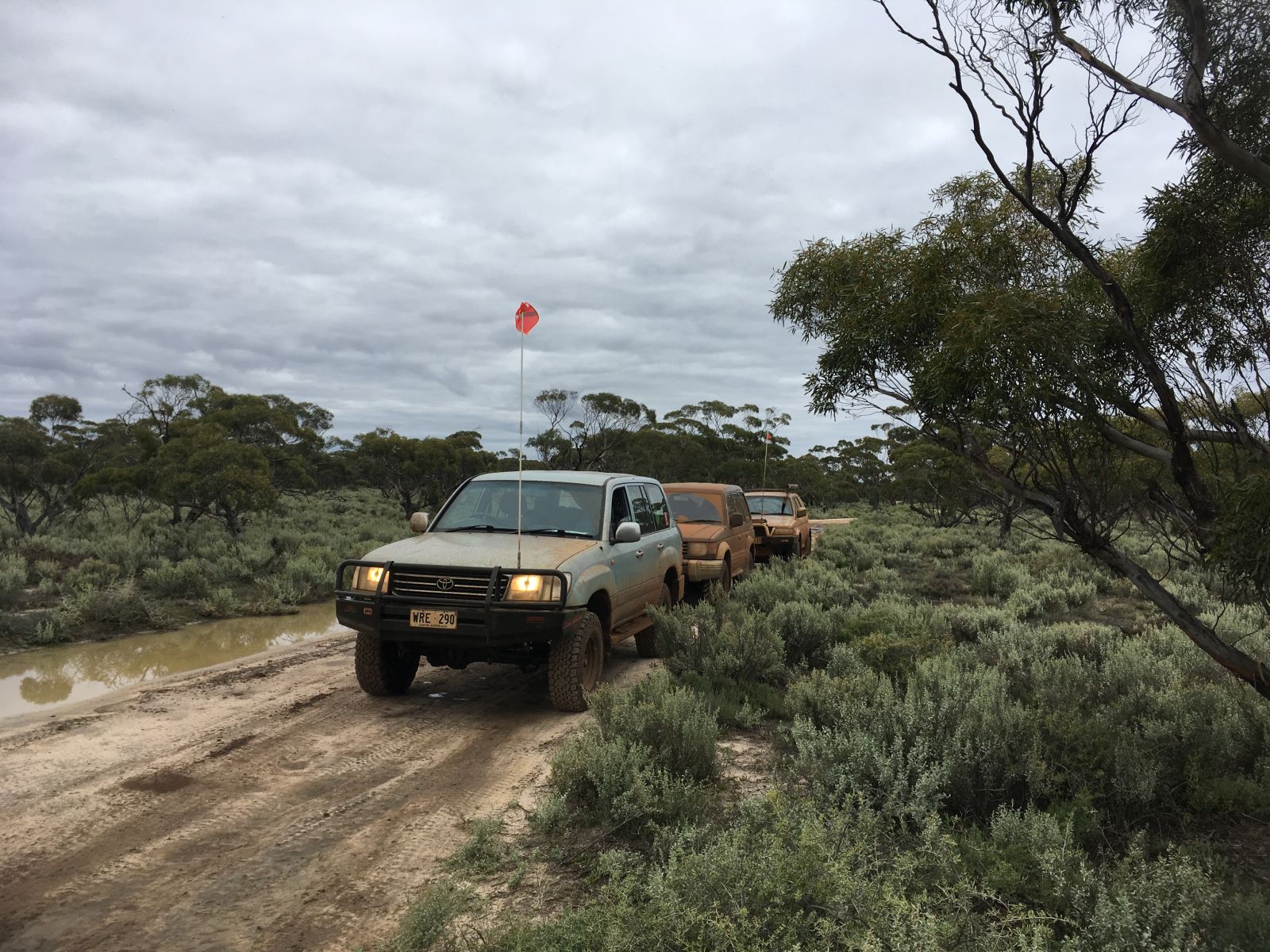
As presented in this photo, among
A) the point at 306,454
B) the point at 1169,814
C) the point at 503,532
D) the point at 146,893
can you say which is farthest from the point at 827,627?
the point at 306,454

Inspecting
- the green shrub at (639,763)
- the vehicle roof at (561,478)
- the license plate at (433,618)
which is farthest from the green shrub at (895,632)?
the license plate at (433,618)

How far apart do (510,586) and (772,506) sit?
1282 centimetres

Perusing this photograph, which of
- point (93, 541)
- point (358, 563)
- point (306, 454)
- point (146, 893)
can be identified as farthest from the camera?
point (306, 454)

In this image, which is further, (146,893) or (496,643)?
(496,643)

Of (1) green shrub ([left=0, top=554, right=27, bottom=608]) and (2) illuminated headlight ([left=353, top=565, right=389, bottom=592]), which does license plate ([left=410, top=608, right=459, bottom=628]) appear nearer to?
(2) illuminated headlight ([left=353, top=565, right=389, bottom=592])

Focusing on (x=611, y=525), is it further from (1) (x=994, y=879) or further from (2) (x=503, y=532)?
(1) (x=994, y=879)

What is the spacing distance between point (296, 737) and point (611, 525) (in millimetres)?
3208

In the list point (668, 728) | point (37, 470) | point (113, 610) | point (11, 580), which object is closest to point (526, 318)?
point (668, 728)

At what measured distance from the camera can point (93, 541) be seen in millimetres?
16359

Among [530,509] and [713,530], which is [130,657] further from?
[713,530]

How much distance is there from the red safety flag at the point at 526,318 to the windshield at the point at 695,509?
624cm

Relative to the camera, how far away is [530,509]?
7621 mm

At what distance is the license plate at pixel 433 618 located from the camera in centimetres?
604

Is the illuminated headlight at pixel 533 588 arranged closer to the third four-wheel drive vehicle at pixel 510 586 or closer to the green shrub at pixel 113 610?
the third four-wheel drive vehicle at pixel 510 586
